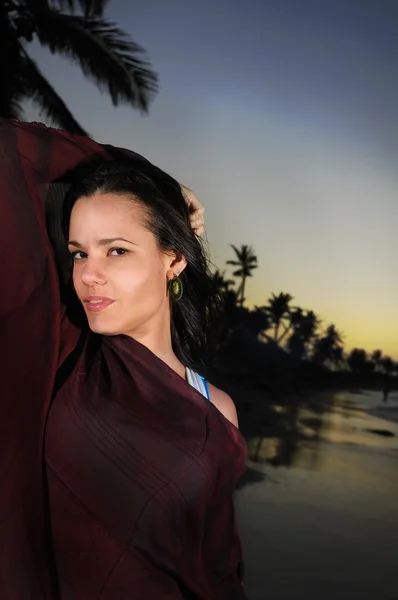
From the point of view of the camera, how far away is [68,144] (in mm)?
1756

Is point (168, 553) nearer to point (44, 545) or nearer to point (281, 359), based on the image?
point (44, 545)

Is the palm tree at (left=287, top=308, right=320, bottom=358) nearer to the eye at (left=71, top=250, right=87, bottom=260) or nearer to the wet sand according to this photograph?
the wet sand

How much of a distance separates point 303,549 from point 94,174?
1006 cm

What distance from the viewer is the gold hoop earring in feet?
6.43

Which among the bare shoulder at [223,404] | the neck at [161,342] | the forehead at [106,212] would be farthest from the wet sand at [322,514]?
the forehead at [106,212]

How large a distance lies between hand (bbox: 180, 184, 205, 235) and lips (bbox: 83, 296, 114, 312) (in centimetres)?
40

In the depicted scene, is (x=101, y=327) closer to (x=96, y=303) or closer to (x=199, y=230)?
(x=96, y=303)

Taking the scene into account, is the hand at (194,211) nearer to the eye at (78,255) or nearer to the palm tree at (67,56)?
the eye at (78,255)

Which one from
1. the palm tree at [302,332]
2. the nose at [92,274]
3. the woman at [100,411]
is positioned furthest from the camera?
the palm tree at [302,332]

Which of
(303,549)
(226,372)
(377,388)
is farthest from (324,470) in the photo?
(377,388)

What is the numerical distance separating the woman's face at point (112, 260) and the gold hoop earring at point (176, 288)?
0.15 meters

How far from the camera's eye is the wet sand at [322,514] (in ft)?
31.3

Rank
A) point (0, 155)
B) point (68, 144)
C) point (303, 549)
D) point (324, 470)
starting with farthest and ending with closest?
1. point (324, 470)
2. point (303, 549)
3. point (68, 144)
4. point (0, 155)

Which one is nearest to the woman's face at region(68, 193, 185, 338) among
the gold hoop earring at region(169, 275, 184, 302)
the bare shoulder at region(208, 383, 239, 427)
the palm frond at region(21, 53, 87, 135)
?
the gold hoop earring at region(169, 275, 184, 302)
